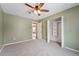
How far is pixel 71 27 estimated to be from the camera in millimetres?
3664

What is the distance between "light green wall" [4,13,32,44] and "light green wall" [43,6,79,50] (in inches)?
131

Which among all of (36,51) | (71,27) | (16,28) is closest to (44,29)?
(16,28)

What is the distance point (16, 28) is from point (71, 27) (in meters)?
3.71

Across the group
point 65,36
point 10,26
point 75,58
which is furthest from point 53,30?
point 75,58

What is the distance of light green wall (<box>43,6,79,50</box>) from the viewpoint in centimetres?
340

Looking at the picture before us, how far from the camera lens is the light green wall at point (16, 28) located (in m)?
4.76

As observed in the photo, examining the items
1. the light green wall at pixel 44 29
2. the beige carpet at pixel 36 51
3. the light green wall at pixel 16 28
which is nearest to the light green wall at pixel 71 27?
the beige carpet at pixel 36 51

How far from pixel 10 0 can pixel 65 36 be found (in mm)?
3590

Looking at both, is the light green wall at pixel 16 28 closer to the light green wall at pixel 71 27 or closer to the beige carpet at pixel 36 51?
the beige carpet at pixel 36 51

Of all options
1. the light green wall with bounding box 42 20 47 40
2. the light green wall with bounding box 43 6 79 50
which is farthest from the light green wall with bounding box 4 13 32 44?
the light green wall with bounding box 43 6 79 50

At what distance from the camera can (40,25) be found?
23.9 ft

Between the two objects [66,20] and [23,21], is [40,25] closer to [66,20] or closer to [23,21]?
[23,21]

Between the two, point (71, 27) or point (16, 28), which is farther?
point (16, 28)

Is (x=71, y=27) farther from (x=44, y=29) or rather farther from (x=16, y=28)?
(x=16, y=28)
